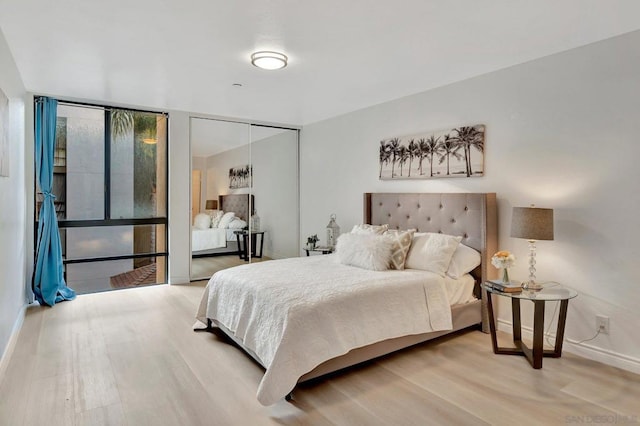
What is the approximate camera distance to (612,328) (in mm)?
2762

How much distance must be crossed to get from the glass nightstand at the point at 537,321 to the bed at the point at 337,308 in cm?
36

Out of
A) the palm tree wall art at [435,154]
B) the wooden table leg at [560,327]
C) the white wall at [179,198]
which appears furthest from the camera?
the white wall at [179,198]

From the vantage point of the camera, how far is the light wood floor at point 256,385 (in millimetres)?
2115

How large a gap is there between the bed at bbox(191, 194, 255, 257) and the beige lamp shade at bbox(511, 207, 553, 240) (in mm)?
3930

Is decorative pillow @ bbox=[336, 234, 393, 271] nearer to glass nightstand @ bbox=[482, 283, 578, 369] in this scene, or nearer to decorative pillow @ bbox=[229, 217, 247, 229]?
glass nightstand @ bbox=[482, 283, 578, 369]

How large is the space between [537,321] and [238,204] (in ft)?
13.8

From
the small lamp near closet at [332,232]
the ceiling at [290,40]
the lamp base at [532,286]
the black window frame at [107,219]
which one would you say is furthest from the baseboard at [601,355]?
the black window frame at [107,219]

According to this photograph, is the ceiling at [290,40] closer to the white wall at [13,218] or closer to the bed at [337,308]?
the white wall at [13,218]

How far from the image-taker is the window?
15.1ft

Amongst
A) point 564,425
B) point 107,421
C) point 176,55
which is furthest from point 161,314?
point 564,425

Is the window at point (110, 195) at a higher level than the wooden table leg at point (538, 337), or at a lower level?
higher

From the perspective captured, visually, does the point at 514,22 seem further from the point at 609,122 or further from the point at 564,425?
the point at 564,425

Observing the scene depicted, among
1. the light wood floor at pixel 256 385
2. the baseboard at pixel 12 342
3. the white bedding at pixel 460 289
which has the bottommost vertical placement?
the light wood floor at pixel 256 385

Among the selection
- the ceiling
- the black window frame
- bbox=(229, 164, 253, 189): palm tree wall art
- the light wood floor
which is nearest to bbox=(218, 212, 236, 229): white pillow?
bbox=(229, 164, 253, 189): palm tree wall art
